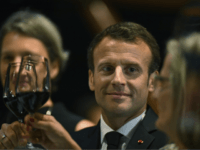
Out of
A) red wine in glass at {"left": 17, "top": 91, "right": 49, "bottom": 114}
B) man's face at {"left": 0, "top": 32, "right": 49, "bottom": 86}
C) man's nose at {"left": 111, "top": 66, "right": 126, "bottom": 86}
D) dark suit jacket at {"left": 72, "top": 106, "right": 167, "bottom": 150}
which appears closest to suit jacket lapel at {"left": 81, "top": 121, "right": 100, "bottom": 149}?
dark suit jacket at {"left": 72, "top": 106, "right": 167, "bottom": 150}

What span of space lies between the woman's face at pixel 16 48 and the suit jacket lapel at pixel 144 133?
550 millimetres

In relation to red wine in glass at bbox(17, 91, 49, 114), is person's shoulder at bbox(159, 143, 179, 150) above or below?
below

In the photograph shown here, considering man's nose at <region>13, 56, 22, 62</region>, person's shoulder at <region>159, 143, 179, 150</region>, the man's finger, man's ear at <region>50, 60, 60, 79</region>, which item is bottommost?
person's shoulder at <region>159, 143, 179, 150</region>

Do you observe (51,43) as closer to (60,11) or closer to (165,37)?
(60,11)

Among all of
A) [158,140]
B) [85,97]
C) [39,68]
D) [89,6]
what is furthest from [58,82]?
[158,140]

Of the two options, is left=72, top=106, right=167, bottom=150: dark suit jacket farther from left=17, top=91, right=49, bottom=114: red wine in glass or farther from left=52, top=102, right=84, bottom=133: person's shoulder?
left=17, top=91, right=49, bottom=114: red wine in glass

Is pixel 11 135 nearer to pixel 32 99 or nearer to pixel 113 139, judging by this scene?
pixel 32 99

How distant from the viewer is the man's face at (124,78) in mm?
1076

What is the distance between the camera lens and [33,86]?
0.95 metres

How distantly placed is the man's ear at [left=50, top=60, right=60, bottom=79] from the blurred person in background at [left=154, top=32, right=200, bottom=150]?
460 millimetres

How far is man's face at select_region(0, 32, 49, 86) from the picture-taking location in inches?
51.2

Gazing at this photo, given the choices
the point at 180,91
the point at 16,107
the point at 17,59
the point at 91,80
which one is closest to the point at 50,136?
the point at 16,107

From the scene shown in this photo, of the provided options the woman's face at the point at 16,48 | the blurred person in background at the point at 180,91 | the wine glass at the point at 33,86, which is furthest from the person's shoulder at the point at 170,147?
the woman's face at the point at 16,48

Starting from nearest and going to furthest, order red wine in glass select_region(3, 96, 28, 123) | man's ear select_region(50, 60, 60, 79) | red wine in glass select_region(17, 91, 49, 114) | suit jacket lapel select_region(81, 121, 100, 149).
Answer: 1. red wine in glass select_region(17, 91, 49, 114)
2. red wine in glass select_region(3, 96, 28, 123)
3. suit jacket lapel select_region(81, 121, 100, 149)
4. man's ear select_region(50, 60, 60, 79)
